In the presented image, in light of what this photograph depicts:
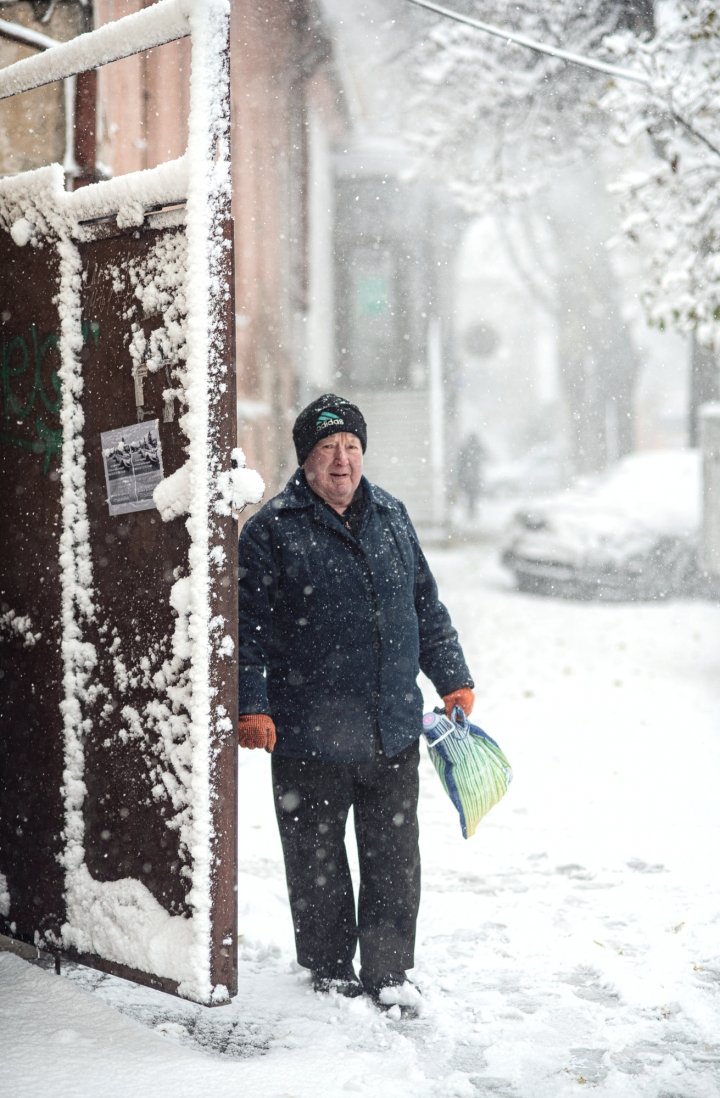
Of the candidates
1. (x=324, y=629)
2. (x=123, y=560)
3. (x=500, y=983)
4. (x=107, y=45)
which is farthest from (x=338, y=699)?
(x=107, y=45)

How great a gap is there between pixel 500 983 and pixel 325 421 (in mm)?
1900

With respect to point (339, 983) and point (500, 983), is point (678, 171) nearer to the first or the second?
point (500, 983)

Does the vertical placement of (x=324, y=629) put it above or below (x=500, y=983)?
above

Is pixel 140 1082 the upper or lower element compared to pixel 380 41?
lower

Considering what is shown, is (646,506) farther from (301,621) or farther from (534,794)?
(301,621)

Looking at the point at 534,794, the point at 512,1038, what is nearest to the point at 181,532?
the point at 512,1038

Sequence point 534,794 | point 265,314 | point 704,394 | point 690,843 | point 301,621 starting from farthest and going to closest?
1. point 704,394
2. point 265,314
3. point 534,794
4. point 690,843
5. point 301,621

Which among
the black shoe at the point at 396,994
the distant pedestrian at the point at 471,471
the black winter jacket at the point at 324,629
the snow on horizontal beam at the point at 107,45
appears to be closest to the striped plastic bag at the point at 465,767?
the black winter jacket at the point at 324,629

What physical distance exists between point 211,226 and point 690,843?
12.0 ft

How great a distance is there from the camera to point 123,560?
10.2 ft

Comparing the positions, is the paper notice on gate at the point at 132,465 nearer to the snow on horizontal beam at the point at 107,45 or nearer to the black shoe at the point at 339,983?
the snow on horizontal beam at the point at 107,45

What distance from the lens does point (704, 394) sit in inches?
773

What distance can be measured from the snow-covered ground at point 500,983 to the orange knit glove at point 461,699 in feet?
2.86

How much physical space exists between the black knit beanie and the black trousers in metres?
0.99
